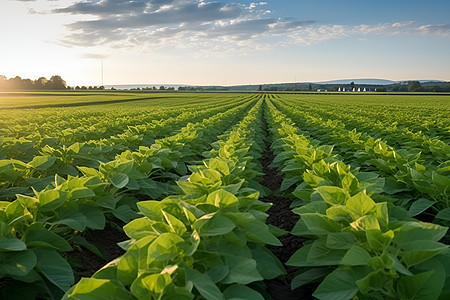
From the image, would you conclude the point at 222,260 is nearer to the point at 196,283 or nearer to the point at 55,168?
the point at 196,283

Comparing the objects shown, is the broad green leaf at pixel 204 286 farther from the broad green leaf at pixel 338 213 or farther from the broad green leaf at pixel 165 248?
the broad green leaf at pixel 338 213

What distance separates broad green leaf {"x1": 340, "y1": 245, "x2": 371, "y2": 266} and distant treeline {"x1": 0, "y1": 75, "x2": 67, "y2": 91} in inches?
4375

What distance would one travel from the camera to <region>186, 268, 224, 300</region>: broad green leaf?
1407mm

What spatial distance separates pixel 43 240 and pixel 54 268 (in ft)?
0.74

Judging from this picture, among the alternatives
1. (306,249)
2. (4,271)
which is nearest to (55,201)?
(4,271)

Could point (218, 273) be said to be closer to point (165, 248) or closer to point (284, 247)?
point (165, 248)

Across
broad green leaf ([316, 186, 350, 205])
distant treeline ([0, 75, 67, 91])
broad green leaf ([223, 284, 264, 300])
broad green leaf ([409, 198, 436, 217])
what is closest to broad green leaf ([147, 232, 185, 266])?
broad green leaf ([223, 284, 264, 300])

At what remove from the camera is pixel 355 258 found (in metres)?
1.65

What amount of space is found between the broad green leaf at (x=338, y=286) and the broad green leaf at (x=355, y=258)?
0.39ft

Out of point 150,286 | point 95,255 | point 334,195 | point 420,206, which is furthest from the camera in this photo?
point 95,255

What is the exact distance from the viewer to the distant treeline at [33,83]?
3900 inches

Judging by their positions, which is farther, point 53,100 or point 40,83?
point 40,83

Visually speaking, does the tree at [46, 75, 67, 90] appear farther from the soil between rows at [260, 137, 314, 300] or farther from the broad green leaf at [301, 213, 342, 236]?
the broad green leaf at [301, 213, 342, 236]

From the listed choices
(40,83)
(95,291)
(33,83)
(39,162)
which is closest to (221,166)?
(95,291)
